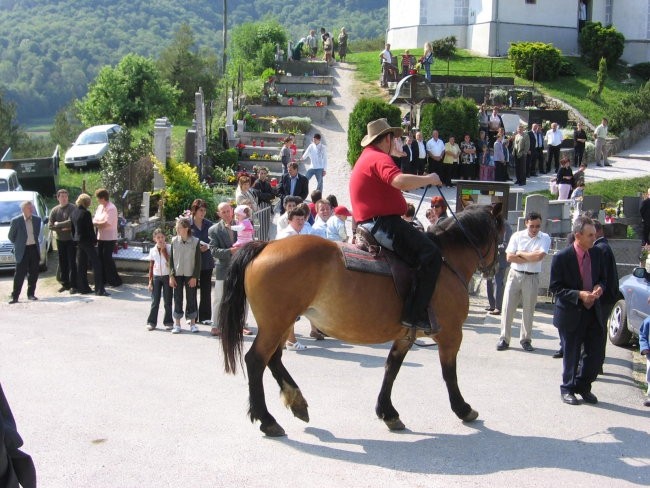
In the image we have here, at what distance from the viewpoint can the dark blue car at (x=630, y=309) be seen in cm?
1150

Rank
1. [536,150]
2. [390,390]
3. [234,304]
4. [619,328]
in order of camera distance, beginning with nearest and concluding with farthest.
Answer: [234,304] < [390,390] < [619,328] < [536,150]

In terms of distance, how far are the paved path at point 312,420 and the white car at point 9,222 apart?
532 cm

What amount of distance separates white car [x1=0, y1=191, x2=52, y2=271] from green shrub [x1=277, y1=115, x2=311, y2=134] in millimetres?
11545

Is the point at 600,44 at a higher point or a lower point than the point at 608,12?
lower

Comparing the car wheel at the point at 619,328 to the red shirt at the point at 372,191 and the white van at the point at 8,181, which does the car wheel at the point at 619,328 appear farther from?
the white van at the point at 8,181

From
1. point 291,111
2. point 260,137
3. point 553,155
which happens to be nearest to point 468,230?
point 260,137

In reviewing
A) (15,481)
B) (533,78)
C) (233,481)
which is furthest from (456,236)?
(533,78)

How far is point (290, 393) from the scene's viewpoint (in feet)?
26.7

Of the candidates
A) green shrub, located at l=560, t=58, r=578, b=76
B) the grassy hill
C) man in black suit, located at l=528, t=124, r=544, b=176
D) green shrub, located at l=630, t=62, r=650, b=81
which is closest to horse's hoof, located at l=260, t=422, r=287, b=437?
man in black suit, located at l=528, t=124, r=544, b=176

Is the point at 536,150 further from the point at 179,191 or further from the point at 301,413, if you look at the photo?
the point at 301,413

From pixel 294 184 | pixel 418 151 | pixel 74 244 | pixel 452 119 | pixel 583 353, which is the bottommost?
pixel 583 353

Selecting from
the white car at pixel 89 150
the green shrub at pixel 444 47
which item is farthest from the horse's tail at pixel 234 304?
the green shrub at pixel 444 47

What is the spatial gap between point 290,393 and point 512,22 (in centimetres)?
3650

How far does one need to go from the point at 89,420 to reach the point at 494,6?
121ft
